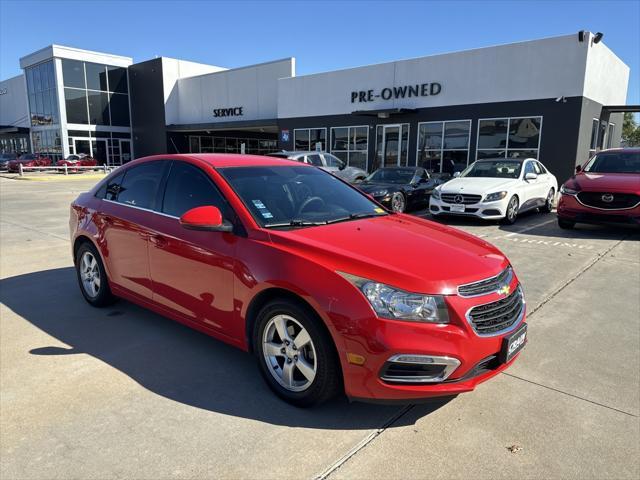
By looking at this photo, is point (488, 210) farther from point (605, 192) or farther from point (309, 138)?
point (309, 138)

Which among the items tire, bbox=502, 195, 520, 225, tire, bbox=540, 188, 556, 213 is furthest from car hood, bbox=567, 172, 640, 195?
tire, bbox=540, 188, 556, 213

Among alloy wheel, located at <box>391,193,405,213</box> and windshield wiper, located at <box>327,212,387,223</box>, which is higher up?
windshield wiper, located at <box>327,212,387,223</box>

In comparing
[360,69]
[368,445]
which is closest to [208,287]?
[368,445]

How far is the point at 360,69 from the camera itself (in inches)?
925

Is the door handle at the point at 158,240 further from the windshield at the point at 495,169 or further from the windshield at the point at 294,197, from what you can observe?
the windshield at the point at 495,169

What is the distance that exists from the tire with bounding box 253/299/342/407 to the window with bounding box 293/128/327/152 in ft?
76.1

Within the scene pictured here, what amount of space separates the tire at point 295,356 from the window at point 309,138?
2319cm

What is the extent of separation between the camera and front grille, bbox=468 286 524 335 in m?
2.77

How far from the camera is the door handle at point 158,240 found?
387 centimetres

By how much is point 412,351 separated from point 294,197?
173cm

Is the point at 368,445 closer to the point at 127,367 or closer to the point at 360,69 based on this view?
the point at 127,367

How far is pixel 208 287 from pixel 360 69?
22.1m

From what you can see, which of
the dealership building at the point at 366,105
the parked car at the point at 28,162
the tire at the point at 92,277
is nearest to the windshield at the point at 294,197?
the tire at the point at 92,277

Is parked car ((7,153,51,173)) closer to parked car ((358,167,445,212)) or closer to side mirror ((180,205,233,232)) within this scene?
parked car ((358,167,445,212))
